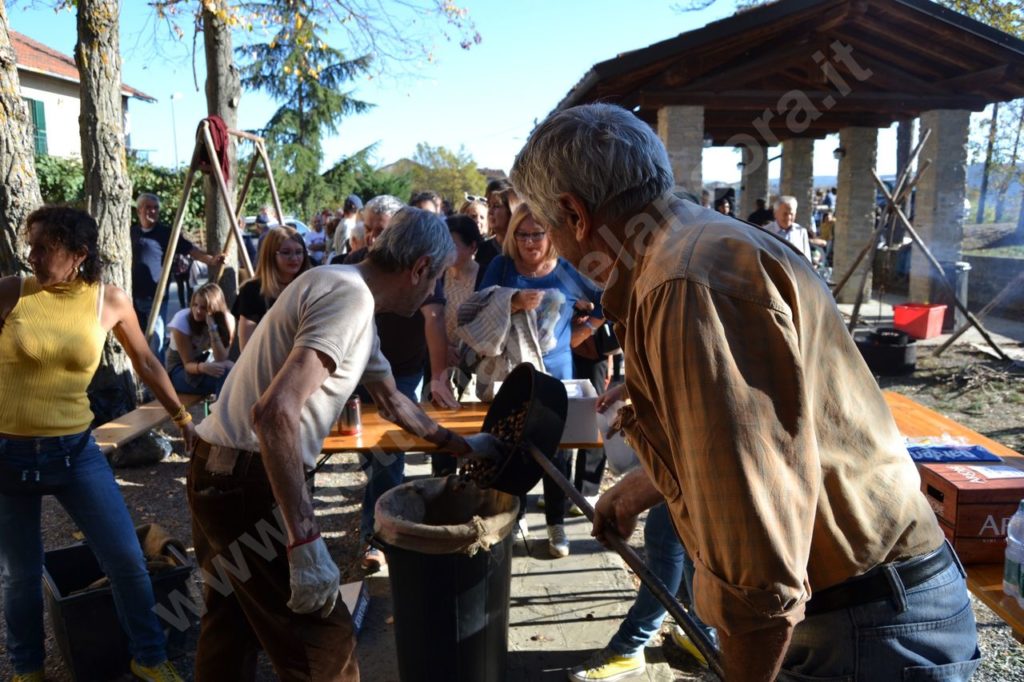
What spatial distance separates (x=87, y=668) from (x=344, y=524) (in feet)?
6.23

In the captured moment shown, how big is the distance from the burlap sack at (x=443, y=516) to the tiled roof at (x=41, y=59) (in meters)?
25.9

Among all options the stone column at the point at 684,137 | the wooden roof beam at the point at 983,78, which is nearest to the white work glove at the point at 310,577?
the stone column at the point at 684,137

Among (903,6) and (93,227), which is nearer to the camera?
(93,227)

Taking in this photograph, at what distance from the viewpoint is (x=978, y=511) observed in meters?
2.24

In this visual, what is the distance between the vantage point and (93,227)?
118 inches

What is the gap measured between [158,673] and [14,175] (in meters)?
3.56

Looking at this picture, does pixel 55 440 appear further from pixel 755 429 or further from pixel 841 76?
pixel 841 76

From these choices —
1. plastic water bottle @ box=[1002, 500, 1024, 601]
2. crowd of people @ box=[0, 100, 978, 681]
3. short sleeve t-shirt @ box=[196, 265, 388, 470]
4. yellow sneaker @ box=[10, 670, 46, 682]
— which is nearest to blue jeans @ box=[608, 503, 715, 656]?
crowd of people @ box=[0, 100, 978, 681]

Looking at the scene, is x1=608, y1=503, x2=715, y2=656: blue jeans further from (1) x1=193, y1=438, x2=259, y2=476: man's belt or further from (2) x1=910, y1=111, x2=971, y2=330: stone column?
(2) x1=910, y1=111, x2=971, y2=330: stone column

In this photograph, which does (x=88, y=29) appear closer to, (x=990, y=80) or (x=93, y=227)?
(x=93, y=227)

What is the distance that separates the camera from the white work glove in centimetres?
211

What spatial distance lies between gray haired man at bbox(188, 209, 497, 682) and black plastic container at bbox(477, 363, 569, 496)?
490 millimetres

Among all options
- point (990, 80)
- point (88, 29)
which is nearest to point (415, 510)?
point (88, 29)

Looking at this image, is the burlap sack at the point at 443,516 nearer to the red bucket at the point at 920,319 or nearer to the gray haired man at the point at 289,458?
the gray haired man at the point at 289,458
